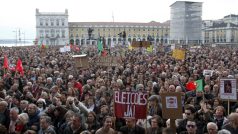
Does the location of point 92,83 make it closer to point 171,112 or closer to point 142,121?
point 142,121

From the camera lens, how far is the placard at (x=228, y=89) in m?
7.70

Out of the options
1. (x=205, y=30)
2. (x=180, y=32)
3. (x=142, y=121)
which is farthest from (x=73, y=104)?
(x=205, y=30)

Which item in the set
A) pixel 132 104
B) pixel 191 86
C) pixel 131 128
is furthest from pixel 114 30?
pixel 132 104

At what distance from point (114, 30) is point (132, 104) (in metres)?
118

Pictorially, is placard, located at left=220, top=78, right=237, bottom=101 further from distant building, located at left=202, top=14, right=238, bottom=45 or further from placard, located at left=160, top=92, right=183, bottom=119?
distant building, located at left=202, top=14, right=238, bottom=45

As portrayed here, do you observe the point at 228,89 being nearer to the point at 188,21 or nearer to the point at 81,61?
the point at 81,61

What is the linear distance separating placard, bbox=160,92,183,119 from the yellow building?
115m

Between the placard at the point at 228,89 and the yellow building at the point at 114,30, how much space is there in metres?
113

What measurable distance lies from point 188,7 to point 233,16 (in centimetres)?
5591

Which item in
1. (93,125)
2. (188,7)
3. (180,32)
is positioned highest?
(188,7)

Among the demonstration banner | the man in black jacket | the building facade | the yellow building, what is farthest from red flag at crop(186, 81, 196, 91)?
the building facade

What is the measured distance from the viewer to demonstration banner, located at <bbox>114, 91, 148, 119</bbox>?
19.9 feet

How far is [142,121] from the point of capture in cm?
675

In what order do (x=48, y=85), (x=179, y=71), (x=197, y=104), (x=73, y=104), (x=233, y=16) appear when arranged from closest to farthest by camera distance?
(x=73, y=104) → (x=197, y=104) → (x=48, y=85) → (x=179, y=71) → (x=233, y=16)
